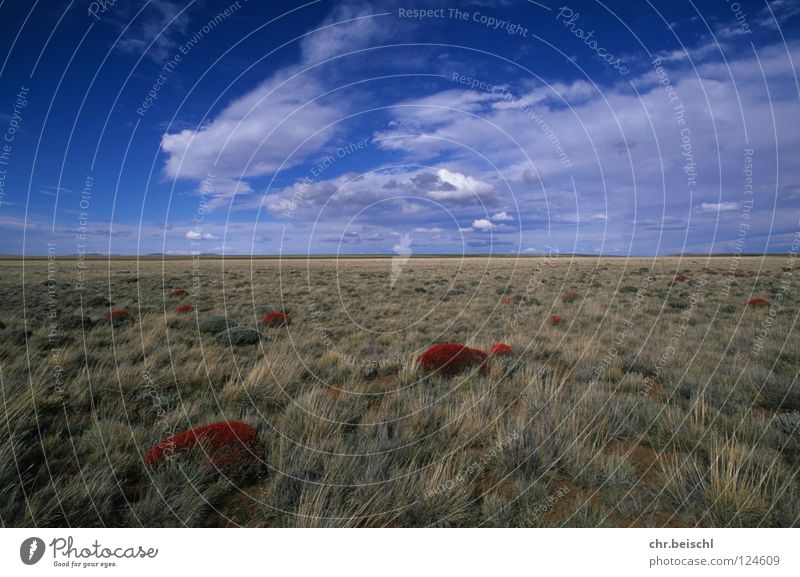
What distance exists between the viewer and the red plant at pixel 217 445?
443 cm

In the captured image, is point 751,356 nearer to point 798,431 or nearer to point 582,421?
point 798,431

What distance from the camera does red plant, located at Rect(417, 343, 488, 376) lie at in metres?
8.09

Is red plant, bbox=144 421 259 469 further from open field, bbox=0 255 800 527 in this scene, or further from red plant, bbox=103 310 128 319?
red plant, bbox=103 310 128 319

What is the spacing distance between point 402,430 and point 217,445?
7.90ft

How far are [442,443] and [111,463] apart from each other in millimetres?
3947
